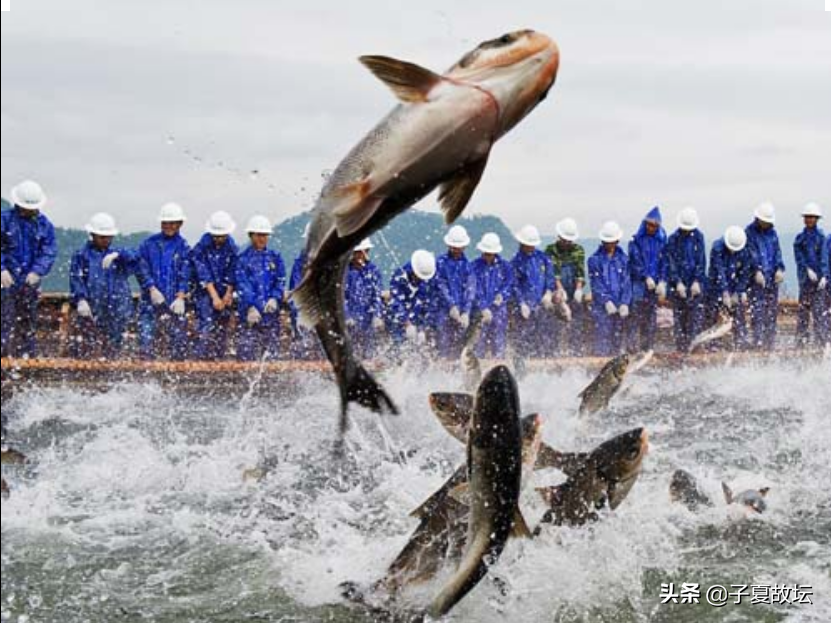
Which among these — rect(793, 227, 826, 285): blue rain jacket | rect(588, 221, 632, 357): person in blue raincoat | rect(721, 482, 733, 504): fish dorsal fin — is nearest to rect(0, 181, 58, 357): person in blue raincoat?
rect(721, 482, 733, 504): fish dorsal fin

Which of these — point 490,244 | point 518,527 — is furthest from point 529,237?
point 518,527

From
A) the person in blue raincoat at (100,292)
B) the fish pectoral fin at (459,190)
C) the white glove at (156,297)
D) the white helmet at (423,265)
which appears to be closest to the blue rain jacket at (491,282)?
the white helmet at (423,265)

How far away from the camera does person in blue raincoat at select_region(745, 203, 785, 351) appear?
19.4 meters

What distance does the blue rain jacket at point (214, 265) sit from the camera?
1563 cm

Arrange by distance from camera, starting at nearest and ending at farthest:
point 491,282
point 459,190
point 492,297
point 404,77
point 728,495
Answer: point 404,77 < point 459,190 < point 728,495 < point 492,297 < point 491,282

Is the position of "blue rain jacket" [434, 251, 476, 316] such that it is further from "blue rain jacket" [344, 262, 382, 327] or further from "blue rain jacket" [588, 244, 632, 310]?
"blue rain jacket" [588, 244, 632, 310]

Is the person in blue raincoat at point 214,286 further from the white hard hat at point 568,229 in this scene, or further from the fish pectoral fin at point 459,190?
the fish pectoral fin at point 459,190

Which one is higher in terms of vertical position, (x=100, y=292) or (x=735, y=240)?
(x=735, y=240)

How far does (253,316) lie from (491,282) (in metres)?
3.83

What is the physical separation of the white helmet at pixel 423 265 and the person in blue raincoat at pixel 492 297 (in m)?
0.75

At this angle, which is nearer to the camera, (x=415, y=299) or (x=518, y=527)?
(x=518, y=527)

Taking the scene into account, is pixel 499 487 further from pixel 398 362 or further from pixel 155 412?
pixel 398 362

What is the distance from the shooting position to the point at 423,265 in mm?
17094

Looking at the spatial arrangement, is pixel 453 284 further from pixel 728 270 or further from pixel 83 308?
pixel 83 308
